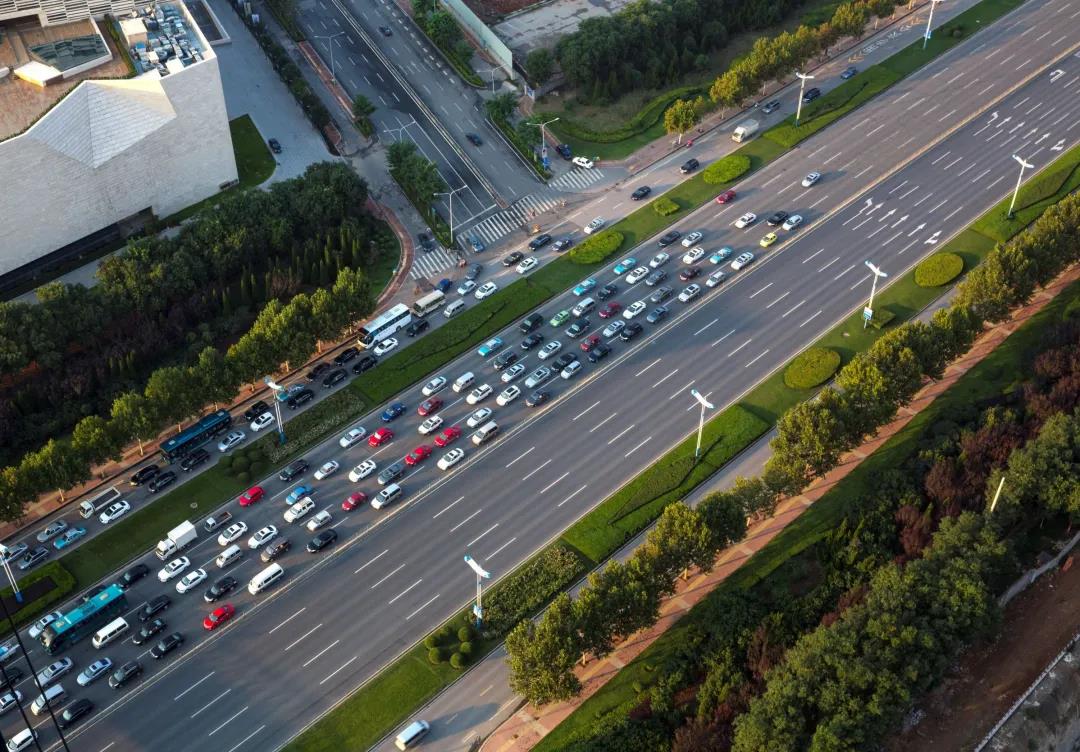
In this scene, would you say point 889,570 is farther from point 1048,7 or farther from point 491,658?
point 1048,7

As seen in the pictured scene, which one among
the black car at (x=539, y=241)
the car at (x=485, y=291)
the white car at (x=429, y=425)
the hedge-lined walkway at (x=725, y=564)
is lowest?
the hedge-lined walkway at (x=725, y=564)

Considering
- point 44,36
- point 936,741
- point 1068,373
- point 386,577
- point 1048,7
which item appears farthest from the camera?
point 1048,7

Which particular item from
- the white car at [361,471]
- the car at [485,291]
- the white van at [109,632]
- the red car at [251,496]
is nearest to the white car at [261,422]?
the red car at [251,496]

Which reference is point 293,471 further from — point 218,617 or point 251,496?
point 218,617

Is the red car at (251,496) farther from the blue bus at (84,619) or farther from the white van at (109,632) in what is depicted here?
the white van at (109,632)

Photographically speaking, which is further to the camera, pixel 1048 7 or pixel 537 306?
pixel 1048 7

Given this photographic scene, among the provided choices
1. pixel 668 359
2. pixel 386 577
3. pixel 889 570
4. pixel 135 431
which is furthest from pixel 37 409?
pixel 889 570

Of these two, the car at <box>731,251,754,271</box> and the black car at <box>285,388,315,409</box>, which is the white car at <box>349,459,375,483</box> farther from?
the car at <box>731,251,754,271</box>
